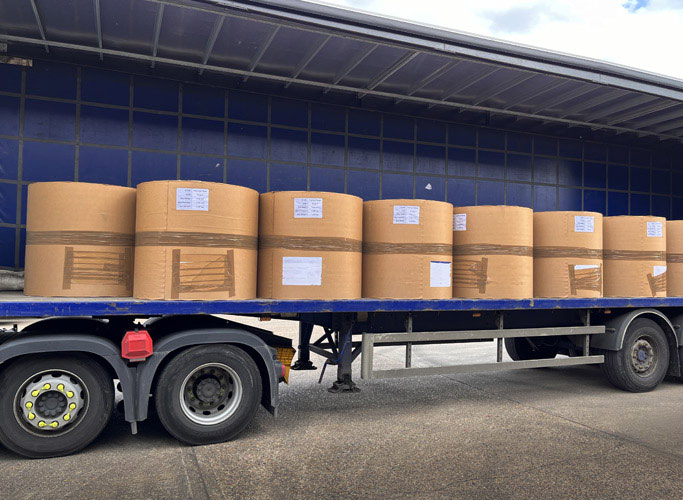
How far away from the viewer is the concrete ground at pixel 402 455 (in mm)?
3689

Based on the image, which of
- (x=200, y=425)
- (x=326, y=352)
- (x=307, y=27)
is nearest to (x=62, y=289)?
(x=200, y=425)

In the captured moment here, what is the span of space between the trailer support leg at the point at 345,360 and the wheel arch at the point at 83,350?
214 cm

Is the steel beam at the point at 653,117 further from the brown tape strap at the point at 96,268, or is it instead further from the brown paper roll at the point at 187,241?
the brown tape strap at the point at 96,268

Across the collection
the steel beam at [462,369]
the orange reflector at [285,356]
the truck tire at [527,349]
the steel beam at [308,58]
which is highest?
the steel beam at [308,58]

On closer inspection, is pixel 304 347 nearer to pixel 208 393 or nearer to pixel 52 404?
pixel 208 393

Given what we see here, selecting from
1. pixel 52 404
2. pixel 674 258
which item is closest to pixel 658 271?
pixel 674 258

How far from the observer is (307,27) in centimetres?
553

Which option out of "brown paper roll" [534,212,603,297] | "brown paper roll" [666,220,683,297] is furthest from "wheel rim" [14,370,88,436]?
"brown paper roll" [666,220,683,297]

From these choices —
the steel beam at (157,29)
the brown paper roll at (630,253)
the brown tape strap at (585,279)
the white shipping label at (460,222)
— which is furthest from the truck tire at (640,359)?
the steel beam at (157,29)

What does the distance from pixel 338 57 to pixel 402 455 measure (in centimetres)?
451

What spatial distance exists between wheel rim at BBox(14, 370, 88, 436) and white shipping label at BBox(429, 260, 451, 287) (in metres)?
3.42

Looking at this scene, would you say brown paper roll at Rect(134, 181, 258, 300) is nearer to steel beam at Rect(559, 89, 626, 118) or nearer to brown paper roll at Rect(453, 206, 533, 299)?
brown paper roll at Rect(453, 206, 533, 299)

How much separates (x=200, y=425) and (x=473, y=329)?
11.2ft

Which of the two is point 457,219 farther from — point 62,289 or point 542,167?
point 62,289
